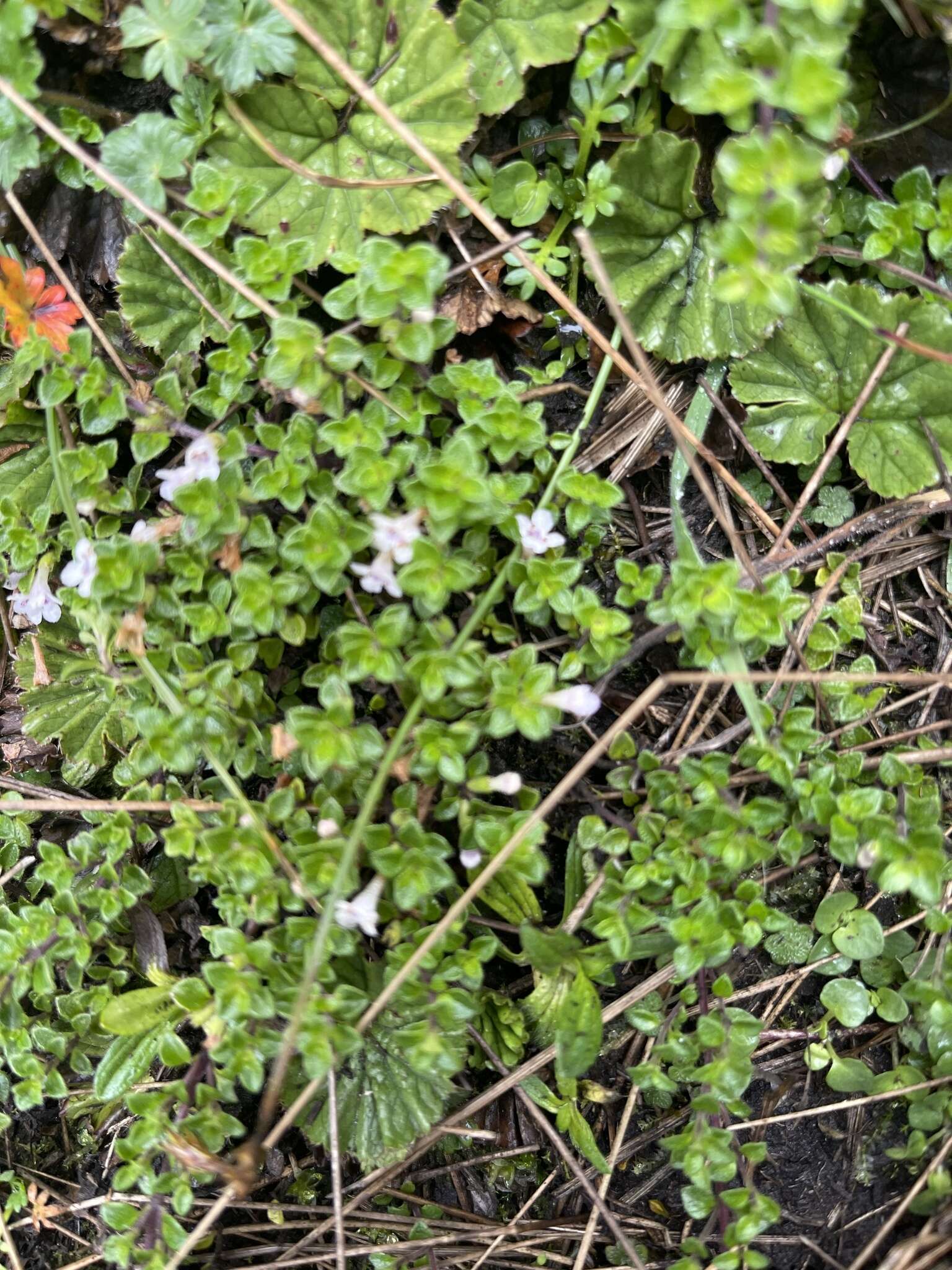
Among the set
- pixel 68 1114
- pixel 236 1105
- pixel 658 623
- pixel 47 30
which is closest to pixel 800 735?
pixel 658 623

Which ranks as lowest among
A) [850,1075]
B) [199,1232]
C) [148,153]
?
[850,1075]

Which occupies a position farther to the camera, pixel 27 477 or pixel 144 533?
pixel 27 477

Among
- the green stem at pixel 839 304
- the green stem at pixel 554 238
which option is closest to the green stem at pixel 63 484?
the green stem at pixel 554 238

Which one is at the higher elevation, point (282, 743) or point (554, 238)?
point (554, 238)

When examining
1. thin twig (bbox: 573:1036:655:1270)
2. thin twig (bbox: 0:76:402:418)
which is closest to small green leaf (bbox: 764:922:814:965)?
thin twig (bbox: 573:1036:655:1270)

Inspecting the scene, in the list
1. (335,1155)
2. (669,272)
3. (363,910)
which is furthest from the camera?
(669,272)

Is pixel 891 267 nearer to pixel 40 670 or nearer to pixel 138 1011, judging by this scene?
pixel 40 670

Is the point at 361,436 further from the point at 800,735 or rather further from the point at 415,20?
the point at 800,735

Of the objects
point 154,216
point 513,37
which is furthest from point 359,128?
point 154,216
